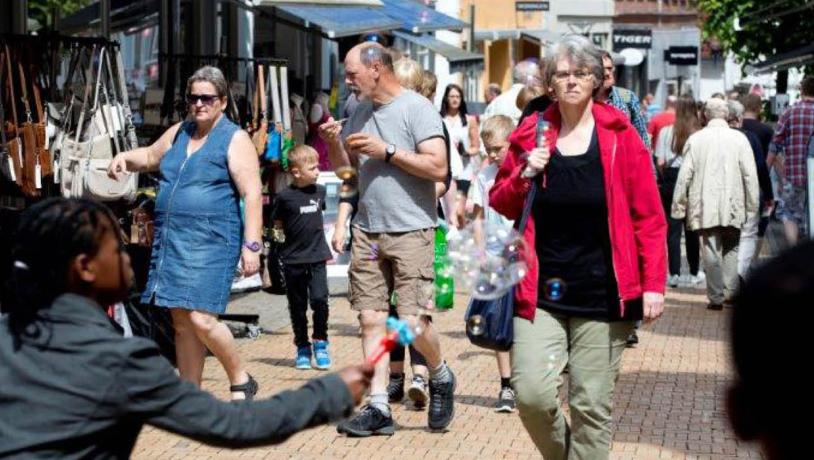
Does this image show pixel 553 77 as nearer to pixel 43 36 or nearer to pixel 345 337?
pixel 43 36

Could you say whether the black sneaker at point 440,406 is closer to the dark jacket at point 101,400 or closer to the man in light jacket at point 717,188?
the dark jacket at point 101,400

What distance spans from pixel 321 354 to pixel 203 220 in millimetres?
2734

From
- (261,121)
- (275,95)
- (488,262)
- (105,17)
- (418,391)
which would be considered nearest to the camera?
(488,262)

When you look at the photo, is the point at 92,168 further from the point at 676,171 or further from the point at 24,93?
the point at 676,171

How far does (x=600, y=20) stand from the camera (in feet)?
166

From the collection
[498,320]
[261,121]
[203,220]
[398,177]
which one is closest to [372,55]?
[398,177]

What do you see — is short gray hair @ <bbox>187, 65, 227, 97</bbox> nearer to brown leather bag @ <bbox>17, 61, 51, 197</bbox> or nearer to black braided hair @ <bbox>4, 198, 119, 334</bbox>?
brown leather bag @ <bbox>17, 61, 51, 197</bbox>

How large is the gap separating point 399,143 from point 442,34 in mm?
24993

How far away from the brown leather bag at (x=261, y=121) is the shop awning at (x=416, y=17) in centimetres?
444

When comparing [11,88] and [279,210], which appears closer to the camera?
[11,88]

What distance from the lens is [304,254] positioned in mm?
10547

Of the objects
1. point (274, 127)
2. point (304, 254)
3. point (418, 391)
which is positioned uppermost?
point (274, 127)

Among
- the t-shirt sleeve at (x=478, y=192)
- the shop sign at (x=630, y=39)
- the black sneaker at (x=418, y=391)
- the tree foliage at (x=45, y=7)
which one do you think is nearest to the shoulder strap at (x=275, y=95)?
the t-shirt sleeve at (x=478, y=192)

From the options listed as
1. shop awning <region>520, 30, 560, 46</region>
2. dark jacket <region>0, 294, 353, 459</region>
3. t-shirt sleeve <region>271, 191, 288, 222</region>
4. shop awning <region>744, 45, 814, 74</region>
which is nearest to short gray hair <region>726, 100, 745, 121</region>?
t-shirt sleeve <region>271, 191, 288, 222</region>
